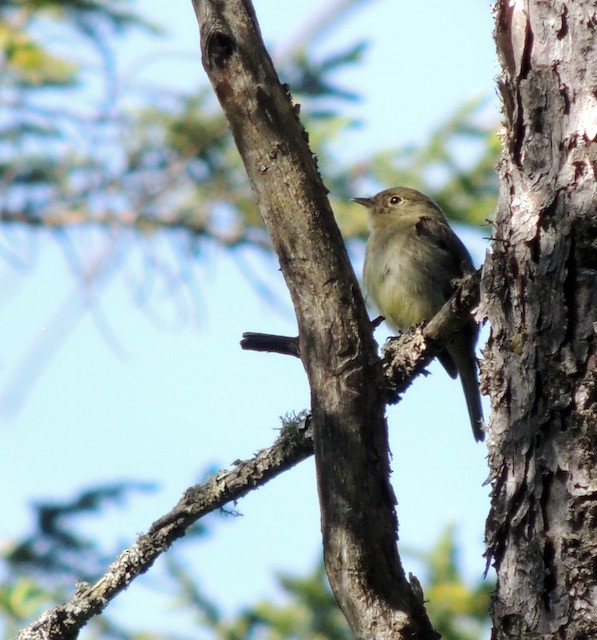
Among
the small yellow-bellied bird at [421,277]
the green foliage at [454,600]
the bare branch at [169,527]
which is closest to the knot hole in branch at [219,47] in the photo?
the bare branch at [169,527]

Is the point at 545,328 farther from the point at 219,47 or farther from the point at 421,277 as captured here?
the point at 421,277

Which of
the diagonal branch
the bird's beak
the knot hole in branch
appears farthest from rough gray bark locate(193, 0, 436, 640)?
the bird's beak

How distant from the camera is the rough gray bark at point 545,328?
2816 millimetres

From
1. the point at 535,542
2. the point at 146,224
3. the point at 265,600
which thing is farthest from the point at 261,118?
the point at 146,224

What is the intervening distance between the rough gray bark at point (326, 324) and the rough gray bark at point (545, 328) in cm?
33

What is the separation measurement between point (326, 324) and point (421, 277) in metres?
3.56

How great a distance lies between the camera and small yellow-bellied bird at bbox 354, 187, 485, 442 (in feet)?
21.1

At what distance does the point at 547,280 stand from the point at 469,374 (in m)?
3.72

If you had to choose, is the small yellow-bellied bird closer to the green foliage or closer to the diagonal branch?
the green foliage

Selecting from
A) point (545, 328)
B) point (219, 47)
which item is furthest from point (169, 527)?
point (219, 47)

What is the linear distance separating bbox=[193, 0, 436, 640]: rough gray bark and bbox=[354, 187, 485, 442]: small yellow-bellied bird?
3.30m

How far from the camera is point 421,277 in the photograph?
644 centimetres

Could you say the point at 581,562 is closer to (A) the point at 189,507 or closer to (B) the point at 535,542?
(B) the point at 535,542

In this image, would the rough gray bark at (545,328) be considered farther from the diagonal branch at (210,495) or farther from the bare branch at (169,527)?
the bare branch at (169,527)
